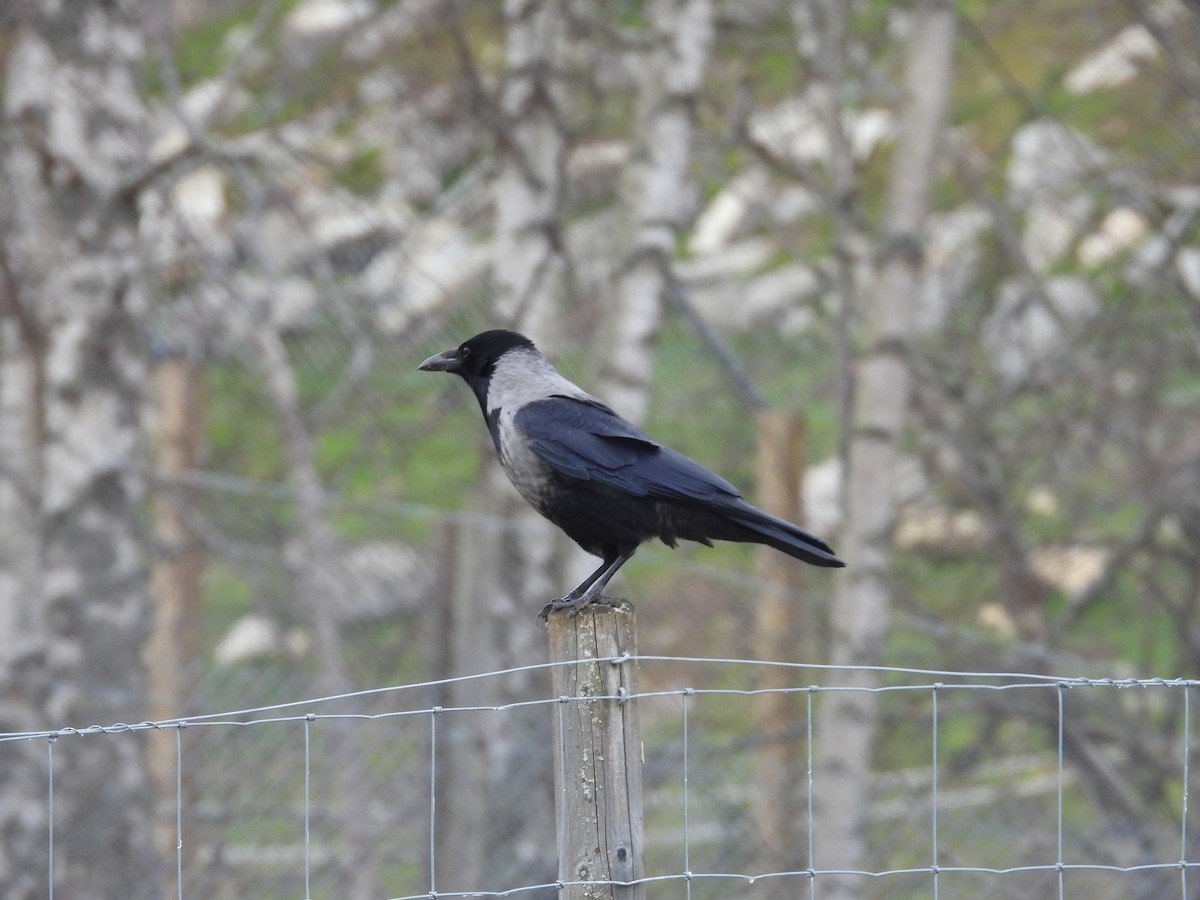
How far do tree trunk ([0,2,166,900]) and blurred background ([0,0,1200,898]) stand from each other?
0.7 inches

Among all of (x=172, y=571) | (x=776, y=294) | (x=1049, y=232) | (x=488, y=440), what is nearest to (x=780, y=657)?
(x=488, y=440)

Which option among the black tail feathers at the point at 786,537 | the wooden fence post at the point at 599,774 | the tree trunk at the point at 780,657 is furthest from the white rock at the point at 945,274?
the wooden fence post at the point at 599,774

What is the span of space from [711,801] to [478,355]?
8.41 feet

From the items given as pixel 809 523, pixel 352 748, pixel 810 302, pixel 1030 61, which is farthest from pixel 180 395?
pixel 1030 61

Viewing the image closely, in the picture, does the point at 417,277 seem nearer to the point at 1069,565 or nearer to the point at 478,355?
the point at 478,355

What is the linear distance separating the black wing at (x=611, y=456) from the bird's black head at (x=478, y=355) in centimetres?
60

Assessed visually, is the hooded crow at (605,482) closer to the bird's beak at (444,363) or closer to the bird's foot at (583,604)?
the bird's foot at (583,604)

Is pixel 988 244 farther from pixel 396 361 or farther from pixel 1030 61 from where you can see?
pixel 1030 61

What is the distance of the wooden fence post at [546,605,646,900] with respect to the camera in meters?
3.09

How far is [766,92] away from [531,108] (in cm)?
489

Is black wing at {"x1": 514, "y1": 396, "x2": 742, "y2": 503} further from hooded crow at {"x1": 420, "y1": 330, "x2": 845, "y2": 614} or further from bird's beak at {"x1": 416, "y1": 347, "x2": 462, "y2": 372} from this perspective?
bird's beak at {"x1": 416, "y1": 347, "x2": 462, "y2": 372}

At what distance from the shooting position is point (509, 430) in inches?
178

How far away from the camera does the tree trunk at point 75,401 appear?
6668mm

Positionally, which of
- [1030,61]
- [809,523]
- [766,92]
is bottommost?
[809,523]
